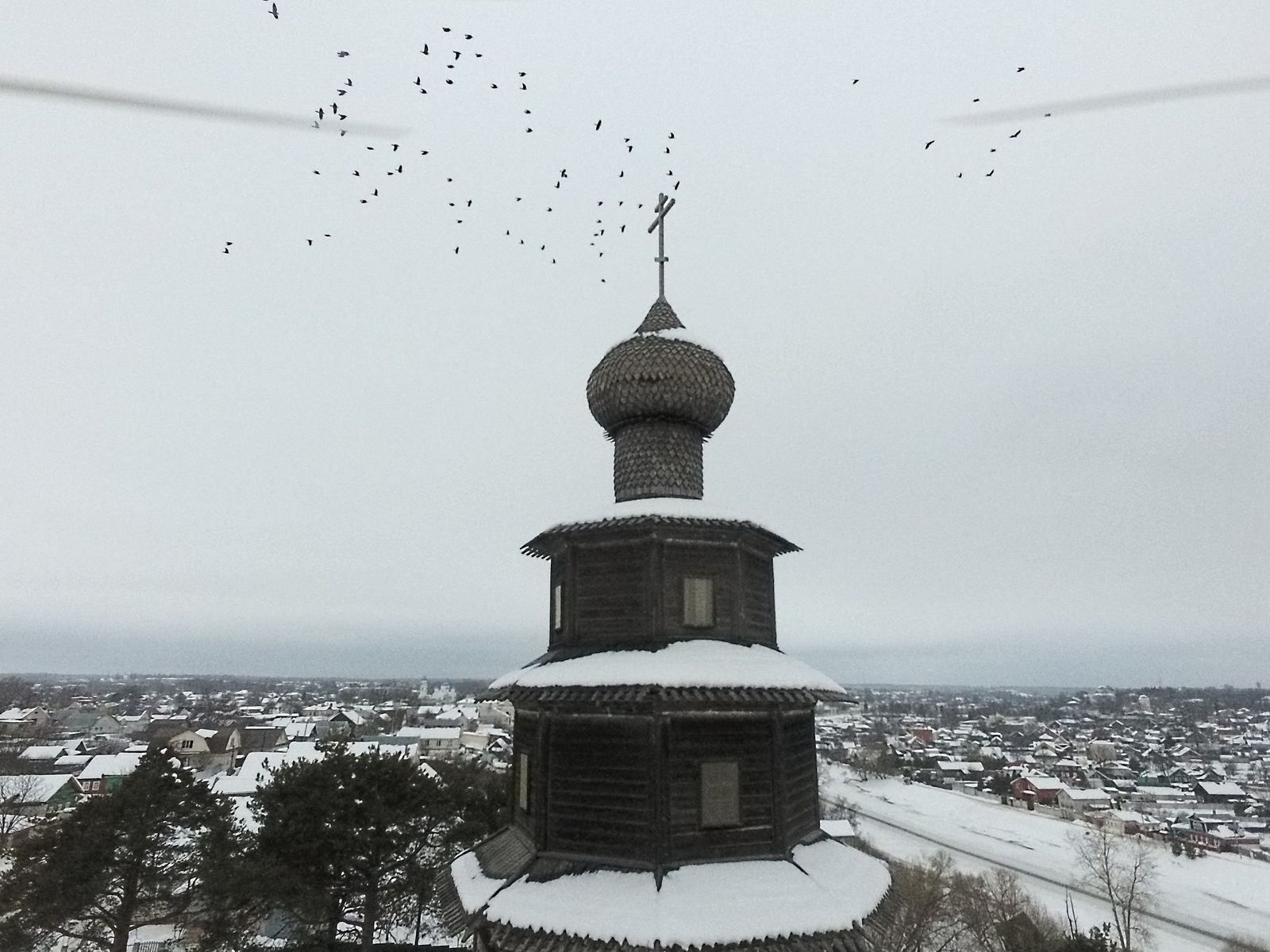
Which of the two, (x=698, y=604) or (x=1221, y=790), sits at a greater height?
(x=698, y=604)

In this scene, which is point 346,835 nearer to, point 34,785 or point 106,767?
point 34,785

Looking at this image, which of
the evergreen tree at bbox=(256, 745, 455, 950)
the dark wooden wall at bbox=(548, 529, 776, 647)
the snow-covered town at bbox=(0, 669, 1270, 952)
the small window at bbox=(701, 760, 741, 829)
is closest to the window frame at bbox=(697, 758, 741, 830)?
the small window at bbox=(701, 760, 741, 829)

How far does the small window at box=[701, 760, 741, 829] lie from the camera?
33.9 ft

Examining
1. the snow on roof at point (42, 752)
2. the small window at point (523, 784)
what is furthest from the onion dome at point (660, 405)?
the snow on roof at point (42, 752)

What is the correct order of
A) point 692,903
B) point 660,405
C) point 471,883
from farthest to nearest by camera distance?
point 660,405 → point 471,883 → point 692,903

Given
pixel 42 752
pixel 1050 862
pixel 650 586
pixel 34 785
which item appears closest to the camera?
pixel 650 586

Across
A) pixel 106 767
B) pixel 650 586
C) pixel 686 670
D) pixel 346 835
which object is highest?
pixel 650 586

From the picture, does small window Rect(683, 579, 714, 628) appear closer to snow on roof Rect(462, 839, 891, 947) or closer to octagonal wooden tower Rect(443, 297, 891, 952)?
octagonal wooden tower Rect(443, 297, 891, 952)

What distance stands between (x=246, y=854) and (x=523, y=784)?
17.9 m

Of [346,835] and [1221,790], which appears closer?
[346,835]

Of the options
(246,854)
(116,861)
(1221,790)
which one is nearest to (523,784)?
(246,854)

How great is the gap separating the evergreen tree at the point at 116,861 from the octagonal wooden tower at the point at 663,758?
16.7 meters

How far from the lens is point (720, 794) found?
10445 millimetres

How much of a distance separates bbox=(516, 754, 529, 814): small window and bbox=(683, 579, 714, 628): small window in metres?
3.89
